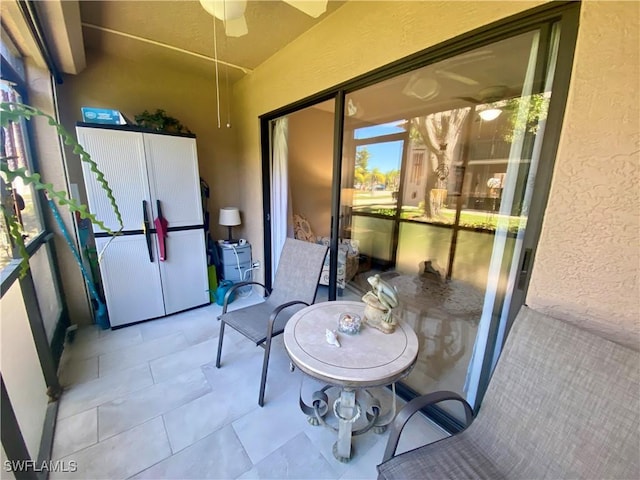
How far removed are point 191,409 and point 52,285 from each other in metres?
1.76

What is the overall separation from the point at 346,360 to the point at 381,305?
1.20ft

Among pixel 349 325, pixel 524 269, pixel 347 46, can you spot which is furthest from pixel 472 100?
pixel 349 325

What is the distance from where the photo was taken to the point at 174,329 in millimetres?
2551

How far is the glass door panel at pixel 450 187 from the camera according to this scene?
49.6 inches

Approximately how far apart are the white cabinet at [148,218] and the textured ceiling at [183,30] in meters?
0.78

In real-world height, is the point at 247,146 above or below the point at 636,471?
above

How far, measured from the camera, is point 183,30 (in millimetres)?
2088

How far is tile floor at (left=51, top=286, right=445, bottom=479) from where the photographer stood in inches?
52.1

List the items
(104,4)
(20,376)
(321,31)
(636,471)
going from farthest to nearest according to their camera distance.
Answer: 1. (321,31)
2. (104,4)
3. (20,376)
4. (636,471)

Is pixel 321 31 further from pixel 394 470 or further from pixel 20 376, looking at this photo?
pixel 20 376

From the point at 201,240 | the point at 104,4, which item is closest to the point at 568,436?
the point at 201,240

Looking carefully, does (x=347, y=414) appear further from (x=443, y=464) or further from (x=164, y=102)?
(x=164, y=102)

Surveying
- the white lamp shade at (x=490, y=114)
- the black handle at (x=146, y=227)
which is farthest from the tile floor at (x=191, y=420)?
the white lamp shade at (x=490, y=114)

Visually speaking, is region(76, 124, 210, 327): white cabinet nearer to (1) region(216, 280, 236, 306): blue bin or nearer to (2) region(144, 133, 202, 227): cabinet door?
(2) region(144, 133, 202, 227): cabinet door
